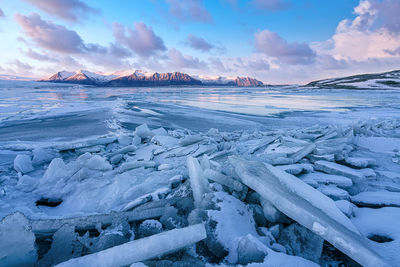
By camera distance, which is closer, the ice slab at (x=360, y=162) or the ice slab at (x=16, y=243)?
the ice slab at (x=16, y=243)

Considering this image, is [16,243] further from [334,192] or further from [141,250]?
[334,192]

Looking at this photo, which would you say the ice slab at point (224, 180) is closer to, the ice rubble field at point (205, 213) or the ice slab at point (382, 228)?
the ice rubble field at point (205, 213)

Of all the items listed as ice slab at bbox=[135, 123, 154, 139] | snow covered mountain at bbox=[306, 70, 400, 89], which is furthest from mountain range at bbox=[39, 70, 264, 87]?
ice slab at bbox=[135, 123, 154, 139]

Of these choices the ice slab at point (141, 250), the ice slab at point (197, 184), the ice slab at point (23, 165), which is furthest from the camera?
the ice slab at point (23, 165)

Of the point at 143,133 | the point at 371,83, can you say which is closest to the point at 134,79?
the point at 371,83

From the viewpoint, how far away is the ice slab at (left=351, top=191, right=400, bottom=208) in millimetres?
1597

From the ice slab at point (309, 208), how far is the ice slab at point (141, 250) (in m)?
0.53

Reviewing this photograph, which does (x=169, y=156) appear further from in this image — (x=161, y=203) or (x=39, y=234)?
(x=39, y=234)

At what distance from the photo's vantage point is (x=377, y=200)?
5.38 feet

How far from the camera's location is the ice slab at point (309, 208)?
3.16 feet

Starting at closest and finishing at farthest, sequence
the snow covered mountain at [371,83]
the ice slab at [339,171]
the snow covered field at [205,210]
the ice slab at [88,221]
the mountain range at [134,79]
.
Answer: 1. the snow covered field at [205,210]
2. the ice slab at [88,221]
3. the ice slab at [339,171]
4. the snow covered mountain at [371,83]
5. the mountain range at [134,79]

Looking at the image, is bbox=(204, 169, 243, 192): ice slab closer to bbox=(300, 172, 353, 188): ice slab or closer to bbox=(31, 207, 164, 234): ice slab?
bbox=(31, 207, 164, 234): ice slab

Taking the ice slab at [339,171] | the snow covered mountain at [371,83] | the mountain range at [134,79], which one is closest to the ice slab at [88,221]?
the ice slab at [339,171]

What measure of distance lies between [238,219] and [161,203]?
650 mm
